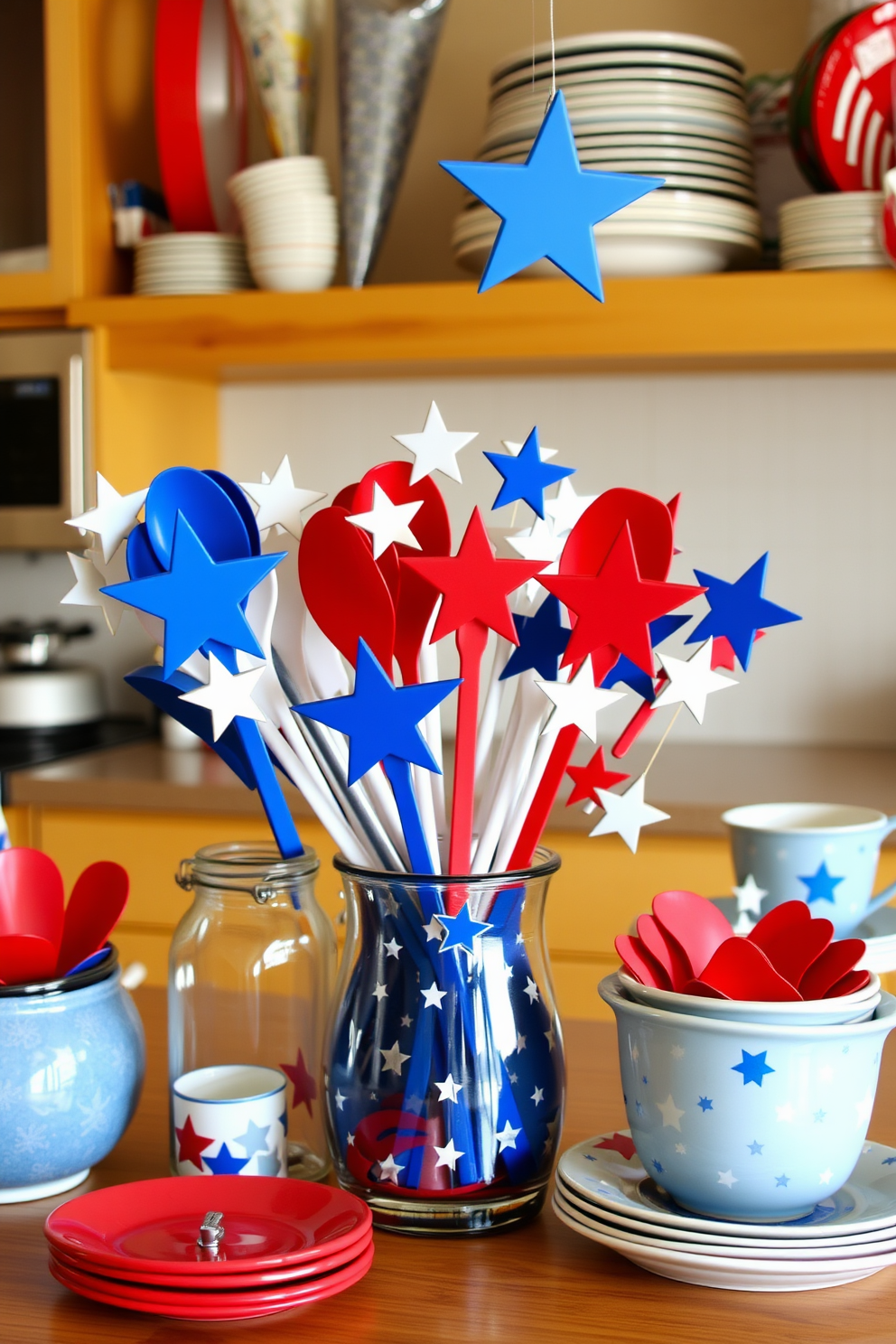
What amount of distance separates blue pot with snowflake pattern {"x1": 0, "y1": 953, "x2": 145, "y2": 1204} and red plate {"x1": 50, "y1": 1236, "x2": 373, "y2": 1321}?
4.6 inches

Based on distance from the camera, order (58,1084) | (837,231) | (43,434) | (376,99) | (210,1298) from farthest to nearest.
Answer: (43,434), (376,99), (837,231), (58,1084), (210,1298)

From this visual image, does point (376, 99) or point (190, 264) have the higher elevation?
point (376, 99)

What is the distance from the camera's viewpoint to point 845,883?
93 centimetres

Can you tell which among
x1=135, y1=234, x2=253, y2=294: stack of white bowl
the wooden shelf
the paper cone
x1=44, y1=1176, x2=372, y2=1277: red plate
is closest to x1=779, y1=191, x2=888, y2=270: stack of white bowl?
the wooden shelf

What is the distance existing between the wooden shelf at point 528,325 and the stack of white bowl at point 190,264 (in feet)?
0.13

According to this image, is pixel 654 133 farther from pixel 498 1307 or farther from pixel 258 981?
pixel 498 1307

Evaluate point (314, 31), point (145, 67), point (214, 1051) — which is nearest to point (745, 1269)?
point (214, 1051)

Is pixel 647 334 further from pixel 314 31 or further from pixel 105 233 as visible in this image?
pixel 105 233

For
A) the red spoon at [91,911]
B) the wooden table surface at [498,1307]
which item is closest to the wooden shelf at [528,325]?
the red spoon at [91,911]

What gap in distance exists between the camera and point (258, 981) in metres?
0.69

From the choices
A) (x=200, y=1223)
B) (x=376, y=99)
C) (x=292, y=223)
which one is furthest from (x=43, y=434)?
(x=200, y=1223)

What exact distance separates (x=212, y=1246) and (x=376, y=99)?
68.5 inches

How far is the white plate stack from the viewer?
1790 millimetres

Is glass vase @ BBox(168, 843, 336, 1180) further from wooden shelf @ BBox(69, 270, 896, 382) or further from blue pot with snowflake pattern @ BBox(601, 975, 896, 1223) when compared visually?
wooden shelf @ BBox(69, 270, 896, 382)
